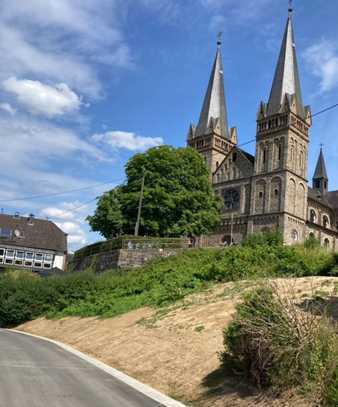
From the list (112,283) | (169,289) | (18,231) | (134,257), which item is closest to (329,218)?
(18,231)

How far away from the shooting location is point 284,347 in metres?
8.77

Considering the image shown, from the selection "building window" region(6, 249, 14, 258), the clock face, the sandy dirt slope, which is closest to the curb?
the sandy dirt slope

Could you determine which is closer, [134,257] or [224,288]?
[224,288]

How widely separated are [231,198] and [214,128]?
41.5 ft

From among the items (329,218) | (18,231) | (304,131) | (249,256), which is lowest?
(249,256)

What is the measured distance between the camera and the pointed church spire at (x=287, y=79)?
239 ft

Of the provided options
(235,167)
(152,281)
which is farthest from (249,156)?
(152,281)

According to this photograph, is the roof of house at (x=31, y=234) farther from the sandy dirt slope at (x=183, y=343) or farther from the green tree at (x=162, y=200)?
the sandy dirt slope at (x=183, y=343)

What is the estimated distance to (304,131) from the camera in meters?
73.9

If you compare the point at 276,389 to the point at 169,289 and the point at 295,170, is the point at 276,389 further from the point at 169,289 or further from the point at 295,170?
the point at 295,170

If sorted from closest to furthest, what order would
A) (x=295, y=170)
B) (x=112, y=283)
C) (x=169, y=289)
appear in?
1. (x=169, y=289)
2. (x=112, y=283)
3. (x=295, y=170)

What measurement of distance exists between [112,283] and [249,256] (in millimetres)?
9979

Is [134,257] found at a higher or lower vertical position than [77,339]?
higher

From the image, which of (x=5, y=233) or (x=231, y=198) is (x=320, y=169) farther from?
(x=5, y=233)
